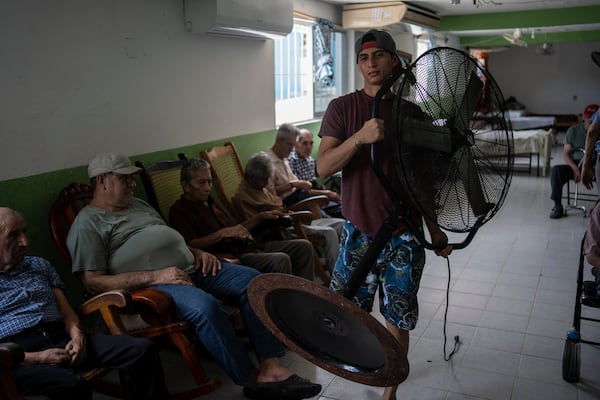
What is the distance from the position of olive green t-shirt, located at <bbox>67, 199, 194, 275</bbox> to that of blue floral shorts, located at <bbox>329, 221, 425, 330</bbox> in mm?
860

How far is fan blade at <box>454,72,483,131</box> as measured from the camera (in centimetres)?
173

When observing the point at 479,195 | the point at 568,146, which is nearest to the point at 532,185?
the point at 568,146

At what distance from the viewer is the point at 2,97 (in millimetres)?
2422

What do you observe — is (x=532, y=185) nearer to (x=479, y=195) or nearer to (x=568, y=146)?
(x=568, y=146)

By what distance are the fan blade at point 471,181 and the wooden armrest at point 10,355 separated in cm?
145

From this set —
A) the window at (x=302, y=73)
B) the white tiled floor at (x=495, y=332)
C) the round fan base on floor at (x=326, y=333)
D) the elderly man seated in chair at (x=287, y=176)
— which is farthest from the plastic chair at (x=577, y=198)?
the round fan base on floor at (x=326, y=333)

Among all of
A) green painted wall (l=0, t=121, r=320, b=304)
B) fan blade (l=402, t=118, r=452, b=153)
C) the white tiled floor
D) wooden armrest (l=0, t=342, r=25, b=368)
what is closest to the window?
the white tiled floor

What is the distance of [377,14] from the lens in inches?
233

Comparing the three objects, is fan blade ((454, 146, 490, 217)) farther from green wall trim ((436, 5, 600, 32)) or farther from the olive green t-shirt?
green wall trim ((436, 5, 600, 32))

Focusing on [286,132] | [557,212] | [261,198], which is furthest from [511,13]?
[261,198]

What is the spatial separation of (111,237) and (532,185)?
6264mm

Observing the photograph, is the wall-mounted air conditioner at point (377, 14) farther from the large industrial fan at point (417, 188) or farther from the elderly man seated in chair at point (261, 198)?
the large industrial fan at point (417, 188)

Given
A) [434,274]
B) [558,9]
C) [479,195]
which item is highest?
[558,9]

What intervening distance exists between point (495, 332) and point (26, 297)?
7.65 feet
